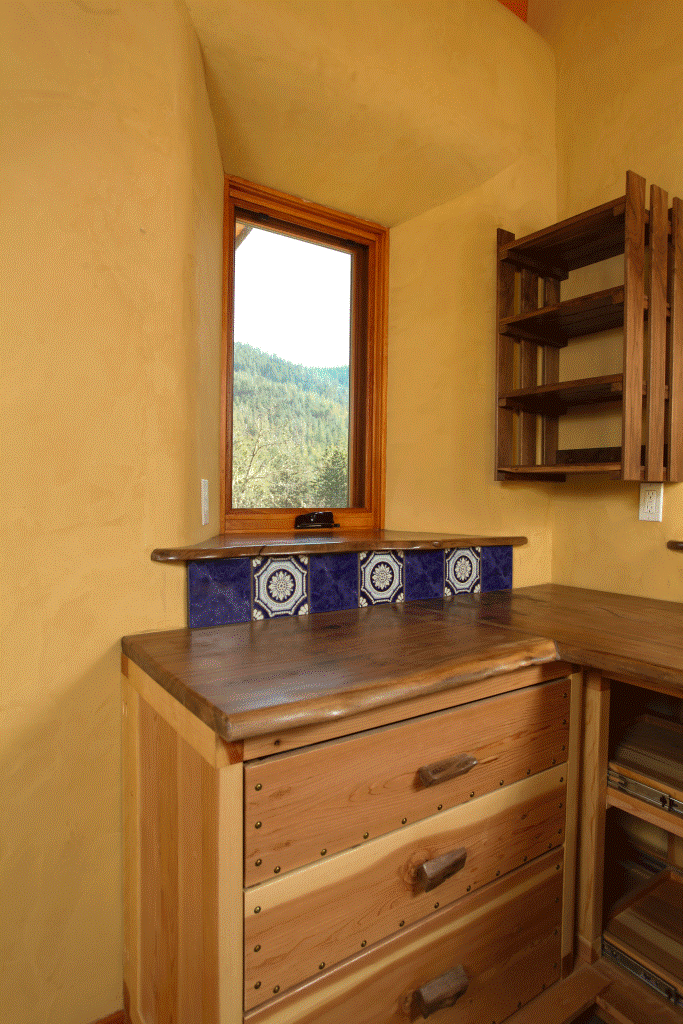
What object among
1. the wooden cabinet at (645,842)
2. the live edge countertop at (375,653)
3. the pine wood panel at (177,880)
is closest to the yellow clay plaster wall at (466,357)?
the live edge countertop at (375,653)

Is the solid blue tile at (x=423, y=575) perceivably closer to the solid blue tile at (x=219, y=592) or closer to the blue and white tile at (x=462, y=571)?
the blue and white tile at (x=462, y=571)

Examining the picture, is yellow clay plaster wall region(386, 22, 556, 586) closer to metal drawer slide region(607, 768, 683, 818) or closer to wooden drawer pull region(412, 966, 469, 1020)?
metal drawer slide region(607, 768, 683, 818)

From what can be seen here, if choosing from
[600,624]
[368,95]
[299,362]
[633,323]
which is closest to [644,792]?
[600,624]

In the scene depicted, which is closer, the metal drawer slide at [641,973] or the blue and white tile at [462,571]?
the metal drawer slide at [641,973]

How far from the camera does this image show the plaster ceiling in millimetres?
1360

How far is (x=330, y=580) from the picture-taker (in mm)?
1494

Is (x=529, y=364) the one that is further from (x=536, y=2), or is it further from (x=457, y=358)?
(x=536, y=2)

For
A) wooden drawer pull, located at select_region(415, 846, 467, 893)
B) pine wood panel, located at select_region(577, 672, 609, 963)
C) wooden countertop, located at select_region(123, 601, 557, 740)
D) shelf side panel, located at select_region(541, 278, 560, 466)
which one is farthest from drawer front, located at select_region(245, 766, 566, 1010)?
shelf side panel, located at select_region(541, 278, 560, 466)

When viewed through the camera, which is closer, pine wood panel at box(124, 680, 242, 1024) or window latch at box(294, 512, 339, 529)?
pine wood panel at box(124, 680, 242, 1024)

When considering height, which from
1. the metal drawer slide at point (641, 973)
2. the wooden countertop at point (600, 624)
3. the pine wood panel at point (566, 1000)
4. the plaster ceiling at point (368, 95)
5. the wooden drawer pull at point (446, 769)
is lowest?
the pine wood panel at point (566, 1000)

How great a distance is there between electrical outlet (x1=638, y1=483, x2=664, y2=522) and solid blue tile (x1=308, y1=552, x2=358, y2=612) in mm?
925

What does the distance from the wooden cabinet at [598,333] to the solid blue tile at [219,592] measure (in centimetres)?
94

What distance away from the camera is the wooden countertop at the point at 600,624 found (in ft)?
3.59

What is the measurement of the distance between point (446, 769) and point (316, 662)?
0.30 m
